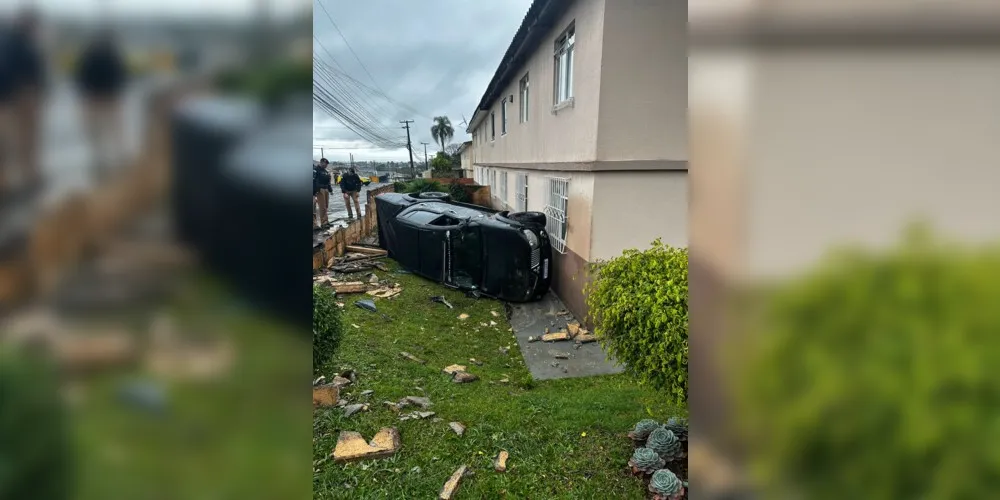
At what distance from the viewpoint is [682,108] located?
6688 millimetres

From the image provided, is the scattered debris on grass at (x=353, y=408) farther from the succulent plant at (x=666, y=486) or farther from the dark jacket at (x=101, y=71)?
the dark jacket at (x=101, y=71)

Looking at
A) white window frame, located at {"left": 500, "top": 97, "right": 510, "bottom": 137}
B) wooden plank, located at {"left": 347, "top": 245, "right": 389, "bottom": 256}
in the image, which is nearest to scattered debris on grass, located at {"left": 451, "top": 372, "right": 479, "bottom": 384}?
wooden plank, located at {"left": 347, "top": 245, "right": 389, "bottom": 256}

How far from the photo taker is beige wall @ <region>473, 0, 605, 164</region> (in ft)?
22.9

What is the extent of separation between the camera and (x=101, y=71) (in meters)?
0.77

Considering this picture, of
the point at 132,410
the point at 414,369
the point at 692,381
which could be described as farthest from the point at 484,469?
the point at 132,410

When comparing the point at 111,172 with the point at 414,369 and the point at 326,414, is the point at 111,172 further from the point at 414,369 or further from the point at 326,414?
the point at 414,369

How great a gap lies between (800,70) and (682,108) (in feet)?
20.7

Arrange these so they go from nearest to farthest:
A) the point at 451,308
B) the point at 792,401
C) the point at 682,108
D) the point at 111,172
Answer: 1. the point at 111,172
2. the point at 792,401
3. the point at 682,108
4. the point at 451,308

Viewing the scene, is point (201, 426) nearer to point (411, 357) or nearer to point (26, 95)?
point (26, 95)

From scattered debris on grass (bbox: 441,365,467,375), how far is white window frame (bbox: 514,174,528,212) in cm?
755

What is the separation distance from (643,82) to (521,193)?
767 cm

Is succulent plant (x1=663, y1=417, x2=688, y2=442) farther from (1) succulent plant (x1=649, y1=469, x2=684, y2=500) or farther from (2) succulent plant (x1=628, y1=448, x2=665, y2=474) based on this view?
(1) succulent plant (x1=649, y1=469, x2=684, y2=500)

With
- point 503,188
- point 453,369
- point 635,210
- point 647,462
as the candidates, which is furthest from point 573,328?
point 503,188

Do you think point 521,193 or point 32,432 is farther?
point 521,193
